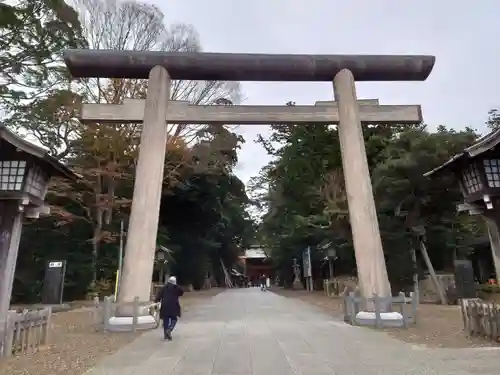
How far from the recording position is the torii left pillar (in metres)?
11.1

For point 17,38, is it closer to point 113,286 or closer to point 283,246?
point 113,286

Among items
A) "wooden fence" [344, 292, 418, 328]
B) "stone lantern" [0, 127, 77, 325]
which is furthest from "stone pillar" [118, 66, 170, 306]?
"wooden fence" [344, 292, 418, 328]

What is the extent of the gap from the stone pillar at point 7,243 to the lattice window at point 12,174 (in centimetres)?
37

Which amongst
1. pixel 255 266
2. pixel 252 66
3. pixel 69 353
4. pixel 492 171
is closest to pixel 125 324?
pixel 69 353

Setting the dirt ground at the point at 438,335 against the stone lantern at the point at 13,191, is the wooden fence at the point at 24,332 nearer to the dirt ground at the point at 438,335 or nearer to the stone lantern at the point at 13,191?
the stone lantern at the point at 13,191

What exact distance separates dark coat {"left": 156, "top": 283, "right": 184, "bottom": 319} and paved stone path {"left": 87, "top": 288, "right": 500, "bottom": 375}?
23.1 inches

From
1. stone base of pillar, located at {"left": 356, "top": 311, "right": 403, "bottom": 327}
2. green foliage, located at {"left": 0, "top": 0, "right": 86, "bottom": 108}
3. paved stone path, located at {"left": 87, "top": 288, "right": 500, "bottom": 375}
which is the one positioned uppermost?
green foliage, located at {"left": 0, "top": 0, "right": 86, "bottom": 108}

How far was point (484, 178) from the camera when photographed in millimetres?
9211

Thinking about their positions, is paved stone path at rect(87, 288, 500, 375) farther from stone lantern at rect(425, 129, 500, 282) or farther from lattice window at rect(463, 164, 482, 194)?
lattice window at rect(463, 164, 482, 194)

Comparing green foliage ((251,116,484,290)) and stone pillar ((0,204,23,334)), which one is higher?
green foliage ((251,116,484,290))

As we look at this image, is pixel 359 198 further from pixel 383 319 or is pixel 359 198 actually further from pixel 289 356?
pixel 289 356

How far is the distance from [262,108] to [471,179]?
646cm

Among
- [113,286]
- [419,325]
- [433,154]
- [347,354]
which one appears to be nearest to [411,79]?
[433,154]

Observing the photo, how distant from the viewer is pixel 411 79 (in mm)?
13445
